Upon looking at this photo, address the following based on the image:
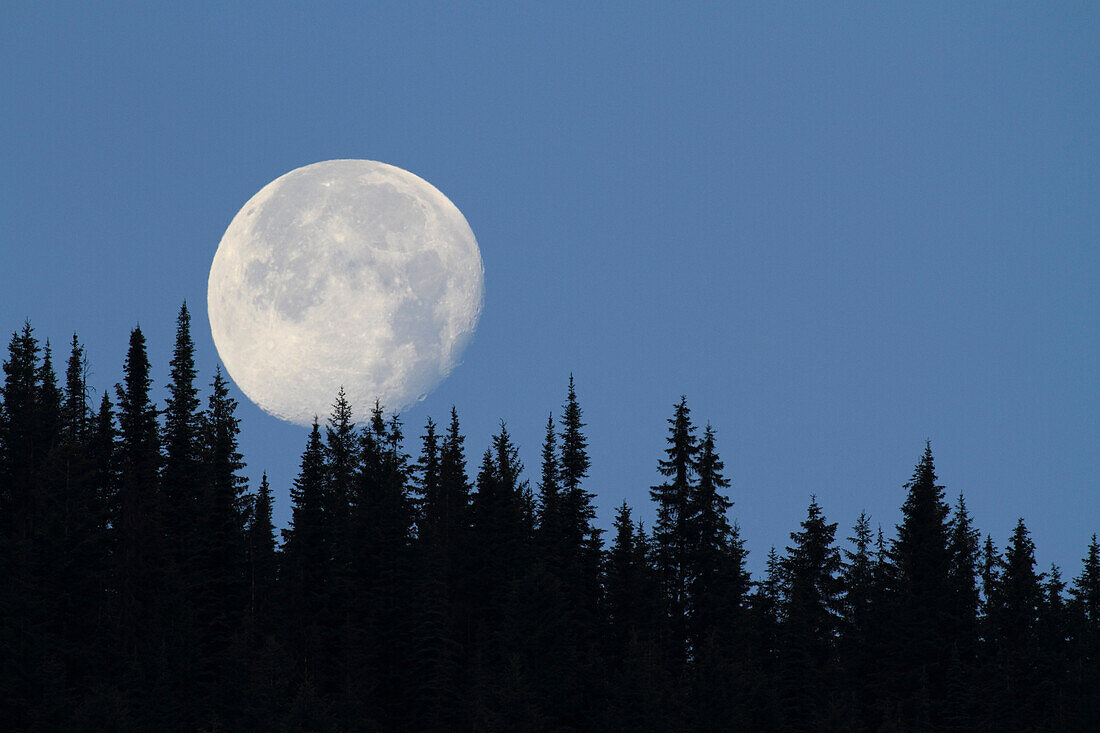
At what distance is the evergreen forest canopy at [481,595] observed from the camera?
2842 inches

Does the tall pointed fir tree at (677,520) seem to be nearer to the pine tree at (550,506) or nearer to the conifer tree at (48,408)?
the pine tree at (550,506)

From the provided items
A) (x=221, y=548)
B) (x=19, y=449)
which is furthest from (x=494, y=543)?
(x=19, y=449)

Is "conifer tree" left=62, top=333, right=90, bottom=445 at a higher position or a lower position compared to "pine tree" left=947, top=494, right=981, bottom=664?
higher

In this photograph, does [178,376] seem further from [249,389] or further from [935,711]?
[935,711]

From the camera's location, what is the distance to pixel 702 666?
245 ft

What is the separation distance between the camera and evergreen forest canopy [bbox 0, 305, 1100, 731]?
72188 mm

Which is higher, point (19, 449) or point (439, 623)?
point (19, 449)

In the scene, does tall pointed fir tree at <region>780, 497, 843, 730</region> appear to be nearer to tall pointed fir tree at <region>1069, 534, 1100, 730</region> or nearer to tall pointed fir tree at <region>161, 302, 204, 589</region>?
tall pointed fir tree at <region>1069, 534, 1100, 730</region>

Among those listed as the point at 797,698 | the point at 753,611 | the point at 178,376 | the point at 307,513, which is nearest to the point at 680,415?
the point at 753,611

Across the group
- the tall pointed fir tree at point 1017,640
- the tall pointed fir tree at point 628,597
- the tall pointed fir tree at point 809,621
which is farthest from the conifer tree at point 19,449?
the tall pointed fir tree at point 1017,640

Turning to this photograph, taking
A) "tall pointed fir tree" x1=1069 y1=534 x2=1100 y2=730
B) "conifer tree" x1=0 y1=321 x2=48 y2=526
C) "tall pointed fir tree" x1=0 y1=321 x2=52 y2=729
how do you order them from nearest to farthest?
"tall pointed fir tree" x1=0 y1=321 x2=52 y2=729, "tall pointed fir tree" x1=1069 y1=534 x2=1100 y2=730, "conifer tree" x1=0 y1=321 x2=48 y2=526

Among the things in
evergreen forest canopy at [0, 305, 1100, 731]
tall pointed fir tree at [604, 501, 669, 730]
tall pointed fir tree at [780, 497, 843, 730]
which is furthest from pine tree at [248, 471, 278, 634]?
tall pointed fir tree at [780, 497, 843, 730]

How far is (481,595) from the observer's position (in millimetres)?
86188

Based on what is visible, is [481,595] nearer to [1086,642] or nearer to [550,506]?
[550,506]
